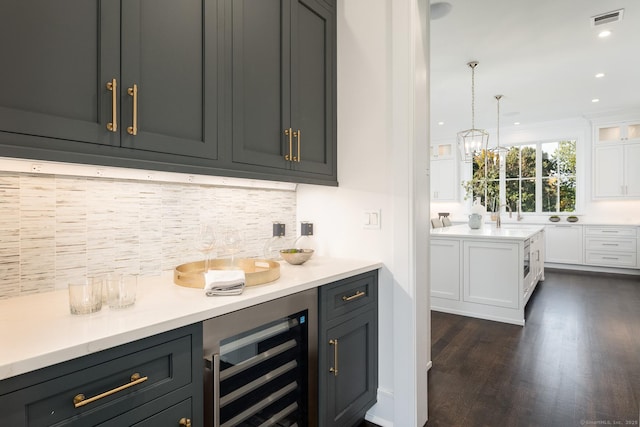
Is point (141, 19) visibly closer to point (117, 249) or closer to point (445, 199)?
point (117, 249)

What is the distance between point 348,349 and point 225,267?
760 mm

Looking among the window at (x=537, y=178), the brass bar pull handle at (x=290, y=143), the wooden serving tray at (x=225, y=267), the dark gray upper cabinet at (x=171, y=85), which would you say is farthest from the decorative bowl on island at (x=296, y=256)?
the window at (x=537, y=178)

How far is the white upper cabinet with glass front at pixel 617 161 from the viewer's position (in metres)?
6.43

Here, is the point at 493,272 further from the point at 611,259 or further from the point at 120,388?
the point at 611,259

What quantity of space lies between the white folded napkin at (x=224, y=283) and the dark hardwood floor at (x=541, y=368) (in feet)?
5.09

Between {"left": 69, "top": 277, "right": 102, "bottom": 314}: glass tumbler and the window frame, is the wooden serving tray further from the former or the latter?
the window frame

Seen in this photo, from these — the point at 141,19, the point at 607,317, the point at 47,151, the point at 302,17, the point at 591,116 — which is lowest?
the point at 607,317

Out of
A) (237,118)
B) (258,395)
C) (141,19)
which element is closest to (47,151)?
(141,19)

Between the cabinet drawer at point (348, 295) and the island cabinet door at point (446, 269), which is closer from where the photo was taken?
the cabinet drawer at point (348, 295)

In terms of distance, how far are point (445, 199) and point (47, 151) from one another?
8781 mm

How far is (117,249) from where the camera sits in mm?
1497

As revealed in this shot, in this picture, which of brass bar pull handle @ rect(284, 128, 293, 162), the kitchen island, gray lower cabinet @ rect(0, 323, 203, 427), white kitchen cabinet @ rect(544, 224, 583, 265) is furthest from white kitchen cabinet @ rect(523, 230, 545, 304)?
gray lower cabinet @ rect(0, 323, 203, 427)

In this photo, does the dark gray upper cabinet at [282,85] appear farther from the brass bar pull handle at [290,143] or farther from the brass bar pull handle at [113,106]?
the brass bar pull handle at [113,106]

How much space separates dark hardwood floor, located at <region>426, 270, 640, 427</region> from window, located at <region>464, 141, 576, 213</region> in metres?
3.50
